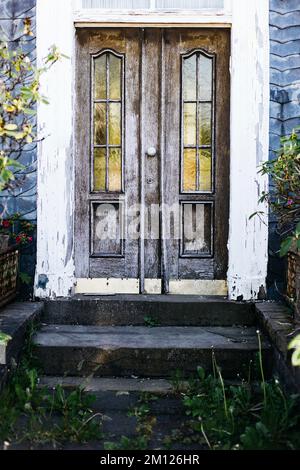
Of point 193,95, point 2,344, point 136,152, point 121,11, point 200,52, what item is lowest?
point 2,344

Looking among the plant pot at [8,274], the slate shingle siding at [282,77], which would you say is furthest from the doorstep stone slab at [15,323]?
the slate shingle siding at [282,77]

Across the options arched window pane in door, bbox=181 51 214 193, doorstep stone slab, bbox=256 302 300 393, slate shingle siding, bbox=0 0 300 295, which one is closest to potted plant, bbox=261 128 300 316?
doorstep stone slab, bbox=256 302 300 393

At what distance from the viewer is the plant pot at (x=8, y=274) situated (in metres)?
4.45

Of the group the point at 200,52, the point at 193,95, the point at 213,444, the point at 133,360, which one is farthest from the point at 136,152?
the point at 213,444

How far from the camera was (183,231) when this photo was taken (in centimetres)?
518

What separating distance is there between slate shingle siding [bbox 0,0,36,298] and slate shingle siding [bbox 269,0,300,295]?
206cm

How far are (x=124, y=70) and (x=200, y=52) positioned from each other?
0.70 meters

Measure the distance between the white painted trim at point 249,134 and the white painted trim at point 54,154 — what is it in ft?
4.72

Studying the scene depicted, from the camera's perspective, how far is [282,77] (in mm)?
4832

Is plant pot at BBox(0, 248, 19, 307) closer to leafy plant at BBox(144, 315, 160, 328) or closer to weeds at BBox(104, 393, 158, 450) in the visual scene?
leafy plant at BBox(144, 315, 160, 328)

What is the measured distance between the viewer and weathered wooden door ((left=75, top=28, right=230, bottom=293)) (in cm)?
509

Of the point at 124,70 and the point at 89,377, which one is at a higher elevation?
the point at 124,70

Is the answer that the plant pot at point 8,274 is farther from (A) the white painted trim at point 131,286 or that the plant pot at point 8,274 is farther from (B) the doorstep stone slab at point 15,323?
(A) the white painted trim at point 131,286
